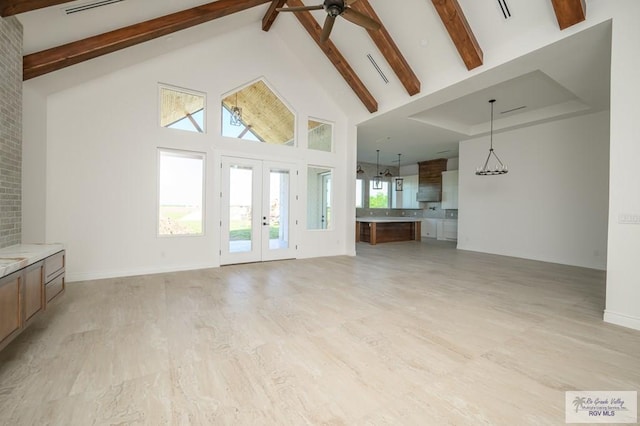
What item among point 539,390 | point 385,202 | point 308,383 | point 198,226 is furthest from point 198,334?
point 385,202

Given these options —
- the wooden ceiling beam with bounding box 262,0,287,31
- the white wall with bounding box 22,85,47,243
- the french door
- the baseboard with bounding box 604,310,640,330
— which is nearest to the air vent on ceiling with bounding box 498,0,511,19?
the wooden ceiling beam with bounding box 262,0,287,31

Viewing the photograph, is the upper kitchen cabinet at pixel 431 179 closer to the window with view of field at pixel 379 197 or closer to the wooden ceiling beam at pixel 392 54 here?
the window with view of field at pixel 379 197

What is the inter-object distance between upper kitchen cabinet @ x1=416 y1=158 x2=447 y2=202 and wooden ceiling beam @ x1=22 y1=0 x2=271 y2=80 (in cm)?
874

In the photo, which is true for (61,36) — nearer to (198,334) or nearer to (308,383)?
(198,334)

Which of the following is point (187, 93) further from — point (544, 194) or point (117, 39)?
point (544, 194)

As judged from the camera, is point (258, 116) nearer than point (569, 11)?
No

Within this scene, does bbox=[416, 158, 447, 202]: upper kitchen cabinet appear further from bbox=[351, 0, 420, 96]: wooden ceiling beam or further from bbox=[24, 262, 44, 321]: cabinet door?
bbox=[24, 262, 44, 321]: cabinet door

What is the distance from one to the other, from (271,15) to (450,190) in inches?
323

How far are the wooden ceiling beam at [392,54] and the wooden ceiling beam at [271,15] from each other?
149 centimetres

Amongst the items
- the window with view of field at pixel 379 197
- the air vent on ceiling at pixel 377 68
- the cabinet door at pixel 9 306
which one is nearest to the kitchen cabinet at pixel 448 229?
the window with view of field at pixel 379 197

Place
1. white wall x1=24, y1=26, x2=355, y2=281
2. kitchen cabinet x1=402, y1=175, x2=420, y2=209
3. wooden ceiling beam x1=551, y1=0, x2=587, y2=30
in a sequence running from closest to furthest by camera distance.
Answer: wooden ceiling beam x1=551, y1=0, x2=587, y2=30
white wall x1=24, y1=26, x2=355, y2=281
kitchen cabinet x1=402, y1=175, x2=420, y2=209

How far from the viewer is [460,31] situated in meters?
3.87

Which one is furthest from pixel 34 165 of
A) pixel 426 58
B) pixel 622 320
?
pixel 622 320

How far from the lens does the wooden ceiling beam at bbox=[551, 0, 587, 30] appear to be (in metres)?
3.05
